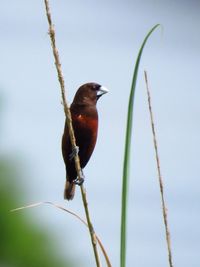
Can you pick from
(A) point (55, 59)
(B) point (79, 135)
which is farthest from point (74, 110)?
(A) point (55, 59)

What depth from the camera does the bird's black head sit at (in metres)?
2.96

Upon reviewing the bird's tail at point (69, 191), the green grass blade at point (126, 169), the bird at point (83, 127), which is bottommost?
the bird's tail at point (69, 191)

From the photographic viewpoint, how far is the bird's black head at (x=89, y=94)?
2.96 meters

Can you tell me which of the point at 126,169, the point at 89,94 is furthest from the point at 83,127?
the point at 126,169

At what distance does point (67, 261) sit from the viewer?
14.9ft

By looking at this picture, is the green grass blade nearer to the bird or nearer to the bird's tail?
the bird

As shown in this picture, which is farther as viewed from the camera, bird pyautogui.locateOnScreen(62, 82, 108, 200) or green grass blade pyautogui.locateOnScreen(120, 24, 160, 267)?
bird pyautogui.locateOnScreen(62, 82, 108, 200)

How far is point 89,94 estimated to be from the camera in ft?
9.92

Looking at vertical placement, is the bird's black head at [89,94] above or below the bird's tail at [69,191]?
above

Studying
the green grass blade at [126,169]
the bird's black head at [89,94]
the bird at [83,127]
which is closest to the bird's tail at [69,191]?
the bird at [83,127]

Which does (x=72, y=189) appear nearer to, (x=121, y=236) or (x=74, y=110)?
(x=74, y=110)

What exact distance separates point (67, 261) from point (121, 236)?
3.31 meters

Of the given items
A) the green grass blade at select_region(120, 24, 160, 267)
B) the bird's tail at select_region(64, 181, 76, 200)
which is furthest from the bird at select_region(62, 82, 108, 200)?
the green grass blade at select_region(120, 24, 160, 267)

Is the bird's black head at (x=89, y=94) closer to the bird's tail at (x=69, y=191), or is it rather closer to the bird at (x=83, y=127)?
the bird at (x=83, y=127)
